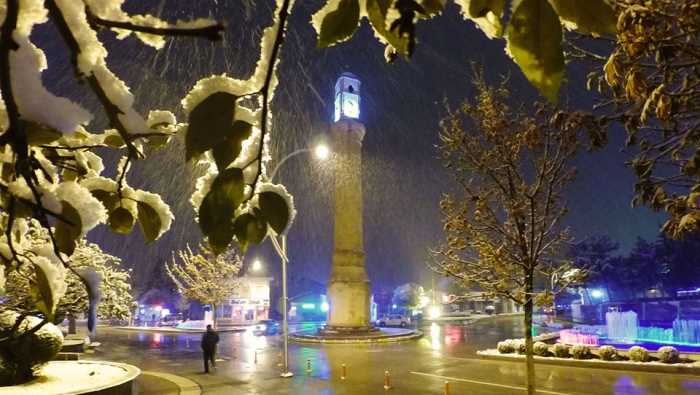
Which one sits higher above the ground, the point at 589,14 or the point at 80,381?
the point at 589,14

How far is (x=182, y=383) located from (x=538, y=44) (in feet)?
66.4

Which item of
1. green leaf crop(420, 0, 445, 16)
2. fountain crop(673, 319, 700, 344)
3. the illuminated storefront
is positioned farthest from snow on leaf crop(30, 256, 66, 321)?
the illuminated storefront

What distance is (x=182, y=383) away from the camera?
18.9m

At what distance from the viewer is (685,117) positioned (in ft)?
19.2

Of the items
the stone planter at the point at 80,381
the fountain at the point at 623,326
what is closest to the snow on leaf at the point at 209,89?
the stone planter at the point at 80,381

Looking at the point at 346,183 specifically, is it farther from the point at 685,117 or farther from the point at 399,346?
the point at 685,117

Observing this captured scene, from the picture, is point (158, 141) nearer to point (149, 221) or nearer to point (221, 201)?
point (149, 221)

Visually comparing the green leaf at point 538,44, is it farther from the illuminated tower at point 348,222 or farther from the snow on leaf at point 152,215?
the illuminated tower at point 348,222

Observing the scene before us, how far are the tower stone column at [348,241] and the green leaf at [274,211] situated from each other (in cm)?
3719

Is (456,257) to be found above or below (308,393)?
above

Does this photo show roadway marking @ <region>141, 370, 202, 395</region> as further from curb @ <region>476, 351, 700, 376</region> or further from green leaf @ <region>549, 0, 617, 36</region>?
green leaf @ <region>549, 0, 617, 36</region>

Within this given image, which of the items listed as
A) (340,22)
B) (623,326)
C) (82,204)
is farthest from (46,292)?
(623,326)

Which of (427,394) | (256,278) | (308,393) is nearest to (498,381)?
(427,394)

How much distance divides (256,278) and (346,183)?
32172 millimetres
